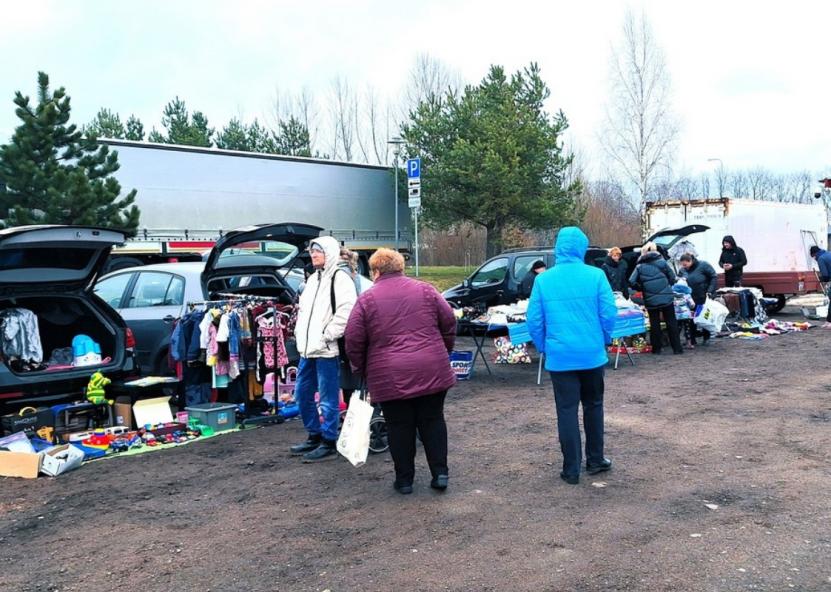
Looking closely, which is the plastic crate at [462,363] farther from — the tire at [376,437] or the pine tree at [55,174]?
the pine tree at [55,174]

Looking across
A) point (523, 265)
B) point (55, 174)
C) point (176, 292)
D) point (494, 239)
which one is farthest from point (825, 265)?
point (55, 174)

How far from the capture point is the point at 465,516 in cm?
500

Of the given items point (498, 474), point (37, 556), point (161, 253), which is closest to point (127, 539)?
point (37, 556)

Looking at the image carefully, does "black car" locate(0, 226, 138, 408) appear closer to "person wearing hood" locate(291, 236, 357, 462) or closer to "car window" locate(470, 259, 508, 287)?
"person wearing hood" locate(291, 236, 357, 462)

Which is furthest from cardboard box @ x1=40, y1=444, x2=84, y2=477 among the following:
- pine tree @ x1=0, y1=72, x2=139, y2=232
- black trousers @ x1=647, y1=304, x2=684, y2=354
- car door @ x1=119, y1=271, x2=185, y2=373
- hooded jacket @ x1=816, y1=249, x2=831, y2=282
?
hooded jacket @ x1=816, y1=249, x2=831, y2=282

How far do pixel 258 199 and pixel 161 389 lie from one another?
54.3 ft

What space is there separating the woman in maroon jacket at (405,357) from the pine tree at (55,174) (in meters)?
14.5

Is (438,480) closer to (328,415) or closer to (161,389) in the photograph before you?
(328,415)

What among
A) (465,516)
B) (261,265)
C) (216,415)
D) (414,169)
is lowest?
(465,516)

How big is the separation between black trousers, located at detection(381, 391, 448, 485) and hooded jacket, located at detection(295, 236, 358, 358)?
1.00 meters

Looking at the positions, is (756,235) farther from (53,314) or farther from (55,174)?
(55,174)

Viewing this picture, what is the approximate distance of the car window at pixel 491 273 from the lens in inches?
563

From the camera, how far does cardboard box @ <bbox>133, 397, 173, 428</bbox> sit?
753cm

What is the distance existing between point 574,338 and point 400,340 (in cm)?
126
